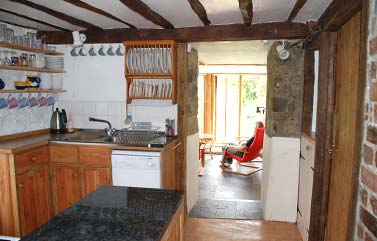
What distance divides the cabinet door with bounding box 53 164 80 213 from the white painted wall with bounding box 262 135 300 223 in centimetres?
205

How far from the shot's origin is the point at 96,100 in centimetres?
343

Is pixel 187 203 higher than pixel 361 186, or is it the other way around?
pixel 361 186

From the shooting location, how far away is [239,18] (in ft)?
8.63

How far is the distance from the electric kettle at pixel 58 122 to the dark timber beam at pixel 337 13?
9.53 feet

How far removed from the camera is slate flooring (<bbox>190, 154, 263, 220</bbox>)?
3.34 metres

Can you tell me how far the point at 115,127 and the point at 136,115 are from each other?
1.00 ft

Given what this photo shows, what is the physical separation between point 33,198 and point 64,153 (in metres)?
0.50

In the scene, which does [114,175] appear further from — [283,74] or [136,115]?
[283,74]

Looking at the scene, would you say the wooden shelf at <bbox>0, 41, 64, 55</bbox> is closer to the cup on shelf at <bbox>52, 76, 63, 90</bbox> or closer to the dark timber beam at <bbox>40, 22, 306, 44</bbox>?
the dark timber beam at <bbox>40, 22, 306, 44</bbox>

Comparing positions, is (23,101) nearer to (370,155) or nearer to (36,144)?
(36,144)

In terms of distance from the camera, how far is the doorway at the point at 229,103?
4387 mm

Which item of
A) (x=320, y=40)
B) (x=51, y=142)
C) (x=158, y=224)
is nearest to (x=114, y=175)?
(x=51, y=142)

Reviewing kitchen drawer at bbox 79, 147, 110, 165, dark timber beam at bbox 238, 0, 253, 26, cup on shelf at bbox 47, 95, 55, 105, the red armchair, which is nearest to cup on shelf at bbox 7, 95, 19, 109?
cup on shelf at bbox 47, 95, 55, 105

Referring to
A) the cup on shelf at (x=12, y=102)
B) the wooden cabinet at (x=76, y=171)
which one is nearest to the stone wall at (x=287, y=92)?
the wooden cabinet at (x=76, y=171)
